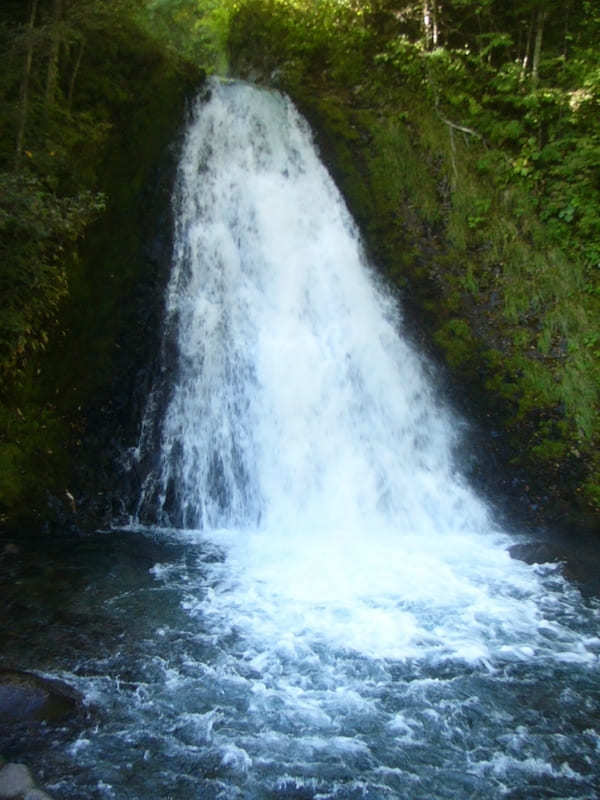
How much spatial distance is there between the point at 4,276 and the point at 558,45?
41.2 ft

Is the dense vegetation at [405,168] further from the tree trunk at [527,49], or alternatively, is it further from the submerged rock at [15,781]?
the submerged rock at [15,781]

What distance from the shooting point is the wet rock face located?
4.25 m

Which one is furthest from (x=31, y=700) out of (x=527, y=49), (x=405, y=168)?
(x=527, y=49)

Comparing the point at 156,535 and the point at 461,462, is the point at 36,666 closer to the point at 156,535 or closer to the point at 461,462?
the point at 156,535

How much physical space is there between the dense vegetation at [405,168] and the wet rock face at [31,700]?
142 inches

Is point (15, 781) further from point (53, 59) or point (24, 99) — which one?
point (53, 59)

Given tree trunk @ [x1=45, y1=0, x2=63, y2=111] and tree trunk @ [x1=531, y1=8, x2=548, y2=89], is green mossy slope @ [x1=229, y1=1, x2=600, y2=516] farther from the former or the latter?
tree trunk @ [x1=45, y1=0, x2=63, y2=111]

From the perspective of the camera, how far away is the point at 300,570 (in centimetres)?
691

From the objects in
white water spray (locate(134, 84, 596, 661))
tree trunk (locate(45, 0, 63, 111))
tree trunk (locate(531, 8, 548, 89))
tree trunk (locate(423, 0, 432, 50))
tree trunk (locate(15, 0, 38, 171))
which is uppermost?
tree trunk (locate(423, 0, 432, 50))

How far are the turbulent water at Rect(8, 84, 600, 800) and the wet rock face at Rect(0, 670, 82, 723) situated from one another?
244 millimetres

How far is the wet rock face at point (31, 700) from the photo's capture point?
425cm

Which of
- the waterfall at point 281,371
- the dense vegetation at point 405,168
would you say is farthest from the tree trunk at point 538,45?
the waterfall at point 281,371

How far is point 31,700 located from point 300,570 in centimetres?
324

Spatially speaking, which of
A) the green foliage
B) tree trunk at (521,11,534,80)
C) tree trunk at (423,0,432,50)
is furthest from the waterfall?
tree trunk at (521,11,534,80)
